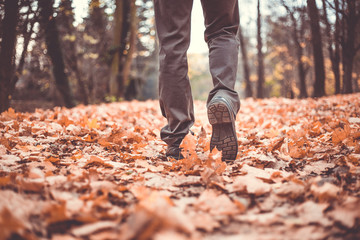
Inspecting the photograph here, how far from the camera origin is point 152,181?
117 centimetres

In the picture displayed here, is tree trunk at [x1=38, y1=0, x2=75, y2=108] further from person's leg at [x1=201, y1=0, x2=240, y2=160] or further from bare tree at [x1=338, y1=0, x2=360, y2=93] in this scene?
bare tree at [x1=338, y1=0, x2=360, y2=93]

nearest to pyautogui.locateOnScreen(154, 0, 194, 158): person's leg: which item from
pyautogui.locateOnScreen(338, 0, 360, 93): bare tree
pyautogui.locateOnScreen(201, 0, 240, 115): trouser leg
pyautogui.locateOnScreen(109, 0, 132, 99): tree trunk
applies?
pyautogui.locateOnScreen(201, 0, 240, 115): trouser leg

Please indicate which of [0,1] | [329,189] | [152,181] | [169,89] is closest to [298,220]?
[329,189]

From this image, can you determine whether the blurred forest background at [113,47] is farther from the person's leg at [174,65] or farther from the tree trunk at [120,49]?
the person's leg at [174,65]

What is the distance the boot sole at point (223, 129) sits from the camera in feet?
4.61

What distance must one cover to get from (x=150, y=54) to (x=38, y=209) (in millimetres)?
22893

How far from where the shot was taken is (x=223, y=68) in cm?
157

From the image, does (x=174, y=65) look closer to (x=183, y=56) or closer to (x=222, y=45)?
(x=183, y=56)

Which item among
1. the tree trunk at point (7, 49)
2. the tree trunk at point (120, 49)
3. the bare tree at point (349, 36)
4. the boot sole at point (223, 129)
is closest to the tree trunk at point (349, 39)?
the bare tree at point (349, 36)

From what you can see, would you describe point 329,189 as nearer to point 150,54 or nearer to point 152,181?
point 152,181

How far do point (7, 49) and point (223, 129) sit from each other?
3.17 meters

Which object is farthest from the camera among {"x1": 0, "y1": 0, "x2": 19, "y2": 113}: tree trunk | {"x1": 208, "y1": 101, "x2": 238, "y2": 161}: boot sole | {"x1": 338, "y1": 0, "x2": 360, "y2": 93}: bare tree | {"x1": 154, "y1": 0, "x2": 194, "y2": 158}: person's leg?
{"x1": 338, "y1": 0, "x2": 360, "y2": 93}: bare tree

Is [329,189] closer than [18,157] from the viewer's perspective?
Yes

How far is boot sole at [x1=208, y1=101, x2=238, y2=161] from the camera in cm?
140
